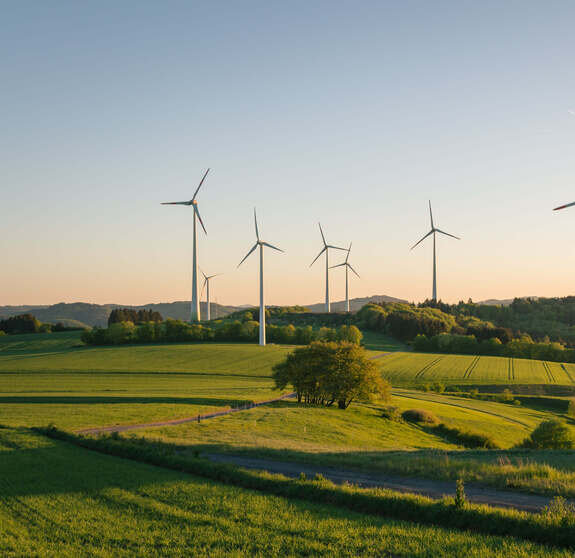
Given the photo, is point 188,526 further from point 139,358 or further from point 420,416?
point 139,358

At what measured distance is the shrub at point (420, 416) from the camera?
70.0 m

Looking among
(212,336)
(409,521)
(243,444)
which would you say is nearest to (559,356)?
(212,336)

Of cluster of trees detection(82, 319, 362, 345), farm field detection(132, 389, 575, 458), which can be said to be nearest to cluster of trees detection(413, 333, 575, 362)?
cluster of trees detection(82, 319, 362, 345)

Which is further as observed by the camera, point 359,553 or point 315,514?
point 315,514

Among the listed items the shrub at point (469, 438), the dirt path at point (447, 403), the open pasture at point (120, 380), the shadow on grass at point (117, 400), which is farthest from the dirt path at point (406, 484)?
the dirt path at point (447, 403)

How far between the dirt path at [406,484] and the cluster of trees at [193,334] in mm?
133605

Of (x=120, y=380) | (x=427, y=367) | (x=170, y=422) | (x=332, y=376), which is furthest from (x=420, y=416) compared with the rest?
(x=427, y=367)

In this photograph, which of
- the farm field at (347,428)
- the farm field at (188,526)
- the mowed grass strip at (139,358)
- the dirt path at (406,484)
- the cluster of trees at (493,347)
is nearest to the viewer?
the farm field at (188,526)

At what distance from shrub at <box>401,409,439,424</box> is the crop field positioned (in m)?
38.8

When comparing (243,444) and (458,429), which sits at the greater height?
(243,444)

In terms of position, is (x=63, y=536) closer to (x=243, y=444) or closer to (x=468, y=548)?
(x=468, y=548)

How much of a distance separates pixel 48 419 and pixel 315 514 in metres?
35.7

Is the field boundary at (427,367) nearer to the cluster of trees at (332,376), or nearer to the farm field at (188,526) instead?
the cluster of trees at (332,376)

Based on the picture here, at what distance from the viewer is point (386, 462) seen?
90.2ft
